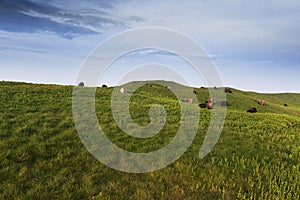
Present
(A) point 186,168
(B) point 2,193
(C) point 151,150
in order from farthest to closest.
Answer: (C) point 151,150
(A) point 186,168
(B) point 2,193

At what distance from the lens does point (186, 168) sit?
11.8m

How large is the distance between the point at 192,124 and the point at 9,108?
15143 mm

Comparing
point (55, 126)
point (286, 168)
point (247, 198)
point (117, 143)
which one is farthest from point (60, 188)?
point (286, 168)

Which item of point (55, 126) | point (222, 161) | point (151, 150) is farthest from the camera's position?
point (55, 126)

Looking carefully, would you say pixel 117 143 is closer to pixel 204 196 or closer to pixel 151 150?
pixel 151 150

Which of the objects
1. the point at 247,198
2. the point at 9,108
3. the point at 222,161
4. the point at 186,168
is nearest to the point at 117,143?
the point at 186,168

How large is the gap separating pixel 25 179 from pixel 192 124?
45.0 ft

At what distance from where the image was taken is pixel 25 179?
33.7 ft

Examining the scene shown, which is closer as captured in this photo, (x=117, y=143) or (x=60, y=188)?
(x=60, y=188)

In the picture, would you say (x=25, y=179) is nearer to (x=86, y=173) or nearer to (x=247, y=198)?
(x=86, y=173)

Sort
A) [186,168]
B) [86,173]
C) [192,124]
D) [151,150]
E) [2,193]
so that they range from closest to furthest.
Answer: [2,193] < [86,173] < [186,168] < [151,150] < [192,124]

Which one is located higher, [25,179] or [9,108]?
[9,108]

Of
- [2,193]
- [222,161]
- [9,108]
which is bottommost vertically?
[2,193]

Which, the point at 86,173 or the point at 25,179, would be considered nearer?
the point at 25,179
